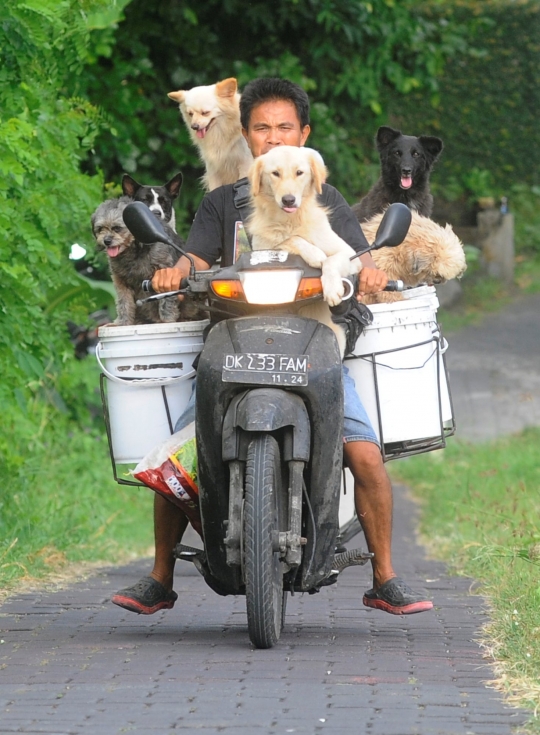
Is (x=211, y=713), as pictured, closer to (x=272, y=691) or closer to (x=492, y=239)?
(x=272, y=691)

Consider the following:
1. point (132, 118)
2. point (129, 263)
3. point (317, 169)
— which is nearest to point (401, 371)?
point (317, 169)

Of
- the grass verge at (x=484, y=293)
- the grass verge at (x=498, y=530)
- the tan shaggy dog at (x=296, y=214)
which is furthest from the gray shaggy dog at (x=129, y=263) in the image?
the grass verge at (x=484, y=293)

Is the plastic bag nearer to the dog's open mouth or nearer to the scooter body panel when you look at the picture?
the scooter body panel

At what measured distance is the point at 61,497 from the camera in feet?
26.7

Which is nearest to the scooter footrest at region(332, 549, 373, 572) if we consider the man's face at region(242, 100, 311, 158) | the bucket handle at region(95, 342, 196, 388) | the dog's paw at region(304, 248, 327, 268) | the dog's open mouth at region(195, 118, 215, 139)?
the bucket handle at region(95, 342, 196, 388)

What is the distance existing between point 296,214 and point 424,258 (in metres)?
0.89

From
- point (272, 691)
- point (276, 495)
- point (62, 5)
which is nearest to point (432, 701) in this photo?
point (272, 691)

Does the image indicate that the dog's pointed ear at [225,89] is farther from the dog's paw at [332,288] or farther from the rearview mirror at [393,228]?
the dog's paw at [332,288]

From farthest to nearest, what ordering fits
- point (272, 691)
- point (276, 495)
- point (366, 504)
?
point (366, 504)
point (276, 495)
point (272, 691)

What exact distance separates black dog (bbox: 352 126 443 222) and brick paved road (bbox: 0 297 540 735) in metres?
1.92

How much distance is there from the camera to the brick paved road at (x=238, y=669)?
3.43m

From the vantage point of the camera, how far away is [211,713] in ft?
11.5

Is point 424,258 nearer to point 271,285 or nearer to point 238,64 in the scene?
point 271,285

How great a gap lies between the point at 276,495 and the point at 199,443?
0.35m
